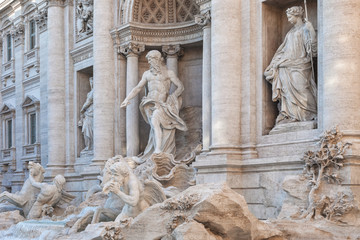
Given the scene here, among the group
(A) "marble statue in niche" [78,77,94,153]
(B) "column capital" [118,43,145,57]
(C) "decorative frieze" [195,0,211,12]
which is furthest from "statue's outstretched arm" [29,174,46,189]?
(C) "decorative frieze" [195,0,211,12]

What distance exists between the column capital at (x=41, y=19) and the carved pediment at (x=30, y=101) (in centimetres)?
282

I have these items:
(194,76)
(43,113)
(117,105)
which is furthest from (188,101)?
(43,113)

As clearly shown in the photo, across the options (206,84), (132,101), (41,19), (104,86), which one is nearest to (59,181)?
(132,101)

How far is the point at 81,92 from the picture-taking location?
70.4 ft

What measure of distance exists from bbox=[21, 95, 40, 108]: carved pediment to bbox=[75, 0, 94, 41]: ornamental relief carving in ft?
14.6

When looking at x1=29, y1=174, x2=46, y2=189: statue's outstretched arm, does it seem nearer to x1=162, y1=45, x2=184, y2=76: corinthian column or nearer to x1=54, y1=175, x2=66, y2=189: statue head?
x1=54, y1=175, x2=66, y2=189: statue head

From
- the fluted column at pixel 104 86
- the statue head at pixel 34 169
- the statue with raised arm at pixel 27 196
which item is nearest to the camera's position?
the statue with raised arm at pixel 27 196

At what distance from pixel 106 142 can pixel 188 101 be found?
2768 mm

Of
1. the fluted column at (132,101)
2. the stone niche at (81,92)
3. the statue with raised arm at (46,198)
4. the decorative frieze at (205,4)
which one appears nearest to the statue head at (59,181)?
the statue with raised arm at (46,198)

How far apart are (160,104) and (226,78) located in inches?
128

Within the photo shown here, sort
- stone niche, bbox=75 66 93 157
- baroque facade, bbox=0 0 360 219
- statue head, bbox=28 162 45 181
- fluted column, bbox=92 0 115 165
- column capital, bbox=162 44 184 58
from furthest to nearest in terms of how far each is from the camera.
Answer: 1. stone niche, bbox=75 66 93 157
2. fluted column, bbox=92 0 115 165
3. column capital, bbox=162 44 184 58
4. statue head, bbox=28 162 45 181
5. baroque facade, bbox=0 0 360 219

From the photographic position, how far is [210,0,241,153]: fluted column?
560 inches

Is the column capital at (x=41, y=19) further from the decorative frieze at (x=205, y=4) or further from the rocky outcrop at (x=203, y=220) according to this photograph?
the rocky outcrop at (x=203, y=220)

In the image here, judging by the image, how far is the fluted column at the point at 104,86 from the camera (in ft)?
Result: 61.9
